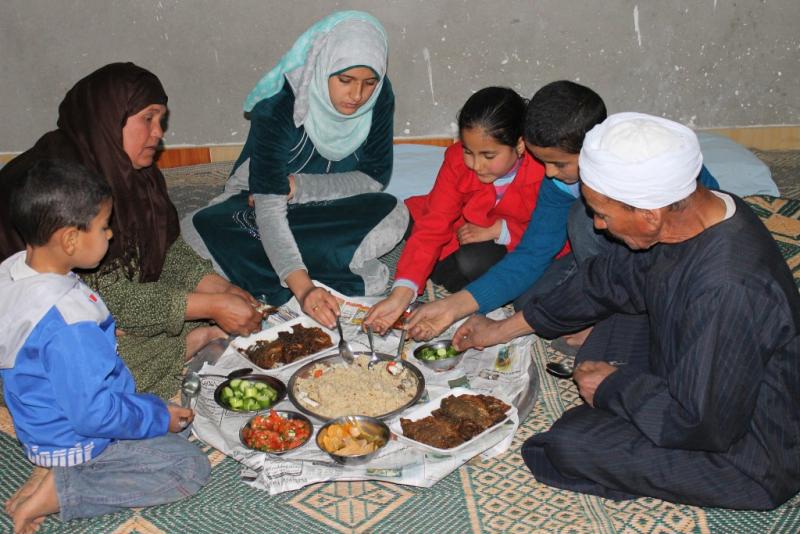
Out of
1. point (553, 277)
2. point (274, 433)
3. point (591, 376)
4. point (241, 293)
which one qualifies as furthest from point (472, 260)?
point (274, 433)

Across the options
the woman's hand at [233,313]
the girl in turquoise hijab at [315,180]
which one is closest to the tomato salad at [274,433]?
the woman's hand at [233,313]

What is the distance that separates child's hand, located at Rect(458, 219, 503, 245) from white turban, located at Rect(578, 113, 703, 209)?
1.44 metres

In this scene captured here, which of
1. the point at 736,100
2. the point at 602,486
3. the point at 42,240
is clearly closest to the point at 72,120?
the point at 42,240

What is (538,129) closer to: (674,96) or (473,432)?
(473,432)

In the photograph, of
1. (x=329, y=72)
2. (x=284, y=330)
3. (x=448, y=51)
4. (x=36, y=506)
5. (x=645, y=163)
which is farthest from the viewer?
(x=448, y=51)

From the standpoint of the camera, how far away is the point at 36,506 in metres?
2.35

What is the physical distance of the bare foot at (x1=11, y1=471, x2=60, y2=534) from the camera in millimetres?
2334

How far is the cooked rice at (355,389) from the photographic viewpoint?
107 inches

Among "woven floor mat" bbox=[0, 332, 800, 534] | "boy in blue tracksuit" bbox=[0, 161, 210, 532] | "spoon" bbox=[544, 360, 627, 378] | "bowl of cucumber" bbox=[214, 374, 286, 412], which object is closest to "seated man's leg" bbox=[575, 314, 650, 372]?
"spoon" bbox=[544, 360, 627, 378]

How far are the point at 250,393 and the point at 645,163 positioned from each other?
61.3 inches

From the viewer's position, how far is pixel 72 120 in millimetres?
2803

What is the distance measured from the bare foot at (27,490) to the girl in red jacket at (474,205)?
1.27 m

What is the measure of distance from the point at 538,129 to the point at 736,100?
340 cm

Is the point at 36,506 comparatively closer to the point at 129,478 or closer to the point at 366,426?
the point at 129,478
